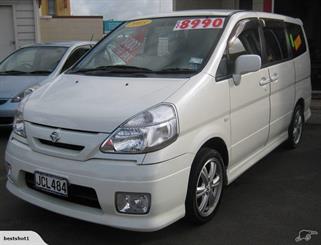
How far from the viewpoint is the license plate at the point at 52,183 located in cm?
323

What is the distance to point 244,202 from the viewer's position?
13.8 ft

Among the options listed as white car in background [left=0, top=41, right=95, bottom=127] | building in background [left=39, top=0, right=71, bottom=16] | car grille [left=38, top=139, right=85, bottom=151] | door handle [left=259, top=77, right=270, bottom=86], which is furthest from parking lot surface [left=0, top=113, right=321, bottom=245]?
building in background [left=39, top=0, right=71, bottom=16]

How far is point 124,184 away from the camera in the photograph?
303 centimetres

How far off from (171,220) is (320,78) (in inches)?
320

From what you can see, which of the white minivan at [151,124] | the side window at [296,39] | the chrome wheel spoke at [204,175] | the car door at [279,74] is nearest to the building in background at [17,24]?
the side window at [296,39]

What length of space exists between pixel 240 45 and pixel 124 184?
6.32 feet

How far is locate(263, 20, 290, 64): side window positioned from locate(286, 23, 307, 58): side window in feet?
0.78

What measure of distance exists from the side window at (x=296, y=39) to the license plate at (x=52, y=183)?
11.8ft

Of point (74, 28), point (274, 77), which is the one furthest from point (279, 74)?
point (74, 28)

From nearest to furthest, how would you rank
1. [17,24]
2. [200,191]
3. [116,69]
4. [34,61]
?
[200,191] < [116,69] < [34,61] < [17,24]

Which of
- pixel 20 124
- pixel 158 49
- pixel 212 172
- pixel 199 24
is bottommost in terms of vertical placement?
pixel 212 172

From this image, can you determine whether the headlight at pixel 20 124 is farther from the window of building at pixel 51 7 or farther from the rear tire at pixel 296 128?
the window of building at pixel 51 7

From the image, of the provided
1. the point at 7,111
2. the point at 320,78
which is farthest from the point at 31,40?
the point at 320,78

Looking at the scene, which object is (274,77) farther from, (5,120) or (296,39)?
(5,120)
